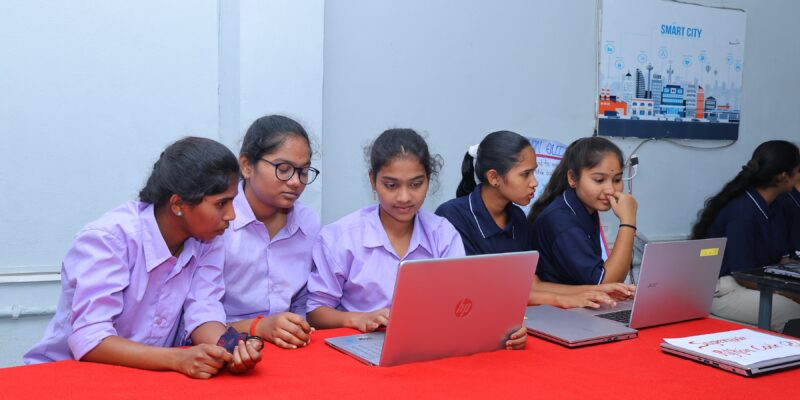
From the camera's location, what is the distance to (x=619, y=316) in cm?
184

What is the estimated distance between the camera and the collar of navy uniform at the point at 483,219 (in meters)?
2.42

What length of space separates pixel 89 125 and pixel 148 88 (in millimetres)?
260

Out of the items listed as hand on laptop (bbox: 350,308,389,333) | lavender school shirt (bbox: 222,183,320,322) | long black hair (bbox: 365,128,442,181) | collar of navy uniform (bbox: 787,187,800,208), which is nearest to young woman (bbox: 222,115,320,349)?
lavender school shirt (bbox: 222,183,320,322)

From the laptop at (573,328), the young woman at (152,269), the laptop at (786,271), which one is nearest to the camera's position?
the young woman at (152,269)

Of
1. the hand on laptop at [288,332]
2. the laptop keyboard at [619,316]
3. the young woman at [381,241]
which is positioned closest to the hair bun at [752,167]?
the laptop keyboard at [619,316]

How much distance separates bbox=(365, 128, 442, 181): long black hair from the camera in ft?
6.68

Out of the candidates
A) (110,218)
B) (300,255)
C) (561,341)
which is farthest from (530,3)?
(110,218)

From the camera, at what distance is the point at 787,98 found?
4.66 metres

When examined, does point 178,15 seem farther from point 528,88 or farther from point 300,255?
point 528,88

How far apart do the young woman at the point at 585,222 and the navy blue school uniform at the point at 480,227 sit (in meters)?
0.12

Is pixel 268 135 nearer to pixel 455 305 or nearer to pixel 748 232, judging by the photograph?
pixel 455 305

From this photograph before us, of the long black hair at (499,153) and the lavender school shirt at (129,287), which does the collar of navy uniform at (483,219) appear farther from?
the lavender school shirt at (129,287)

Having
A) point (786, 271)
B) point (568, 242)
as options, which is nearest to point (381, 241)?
point (568, 242)

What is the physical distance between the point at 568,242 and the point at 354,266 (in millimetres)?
843
